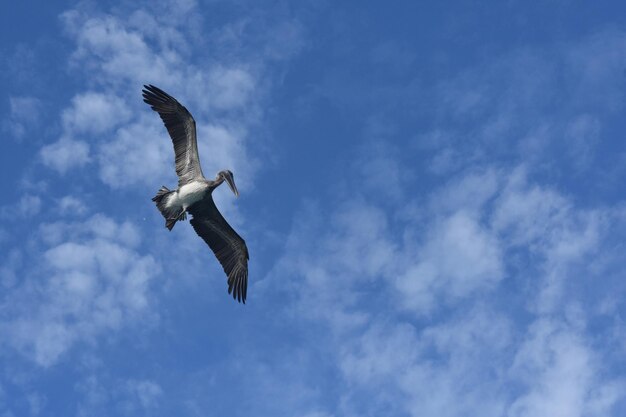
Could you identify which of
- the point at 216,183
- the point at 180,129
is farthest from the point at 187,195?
the point at 180,129

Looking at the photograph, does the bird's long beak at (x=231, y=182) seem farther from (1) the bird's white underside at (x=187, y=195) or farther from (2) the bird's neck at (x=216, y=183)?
(1) the bird's white underside at (x=187, y=195)

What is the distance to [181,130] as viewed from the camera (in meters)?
30.3

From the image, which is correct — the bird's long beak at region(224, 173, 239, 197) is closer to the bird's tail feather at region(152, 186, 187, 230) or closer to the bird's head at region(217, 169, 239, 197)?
the bird's head at region(217, 169, 239, 197)

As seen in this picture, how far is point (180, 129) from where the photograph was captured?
30250mm

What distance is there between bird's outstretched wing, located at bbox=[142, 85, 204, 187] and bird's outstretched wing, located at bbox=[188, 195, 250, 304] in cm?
162

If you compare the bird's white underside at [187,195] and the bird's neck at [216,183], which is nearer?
the bird's white underside at [187,195]

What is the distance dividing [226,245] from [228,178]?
9.28ft

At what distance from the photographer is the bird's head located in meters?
31.4

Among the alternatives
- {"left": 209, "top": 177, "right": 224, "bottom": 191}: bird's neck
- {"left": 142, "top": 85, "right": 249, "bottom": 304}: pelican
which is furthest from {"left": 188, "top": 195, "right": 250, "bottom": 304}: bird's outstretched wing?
{"left": 209, "top": 177, "right": 224, "bottom": 191}: bird's neck

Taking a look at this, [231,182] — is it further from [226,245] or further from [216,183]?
[226,245]

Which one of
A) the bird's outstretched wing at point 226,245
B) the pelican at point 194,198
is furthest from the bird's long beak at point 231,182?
the bird's outstretched wing at point 226,245

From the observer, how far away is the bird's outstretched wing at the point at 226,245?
102 ft

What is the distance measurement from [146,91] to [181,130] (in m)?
2.07

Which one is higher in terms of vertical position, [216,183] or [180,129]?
[180,129]
